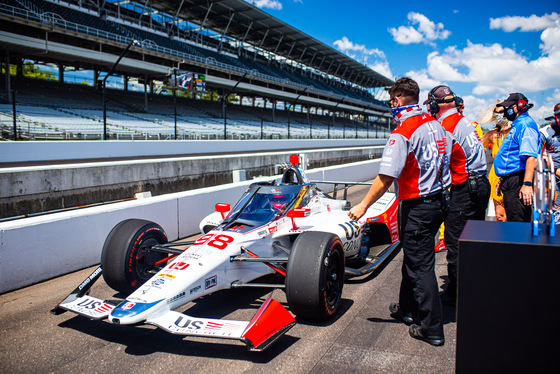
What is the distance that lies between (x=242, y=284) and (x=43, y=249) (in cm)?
282

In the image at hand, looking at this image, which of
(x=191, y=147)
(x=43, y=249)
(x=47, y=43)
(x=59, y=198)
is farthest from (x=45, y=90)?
(x=43, y=249)

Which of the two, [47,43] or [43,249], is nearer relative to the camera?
[43,249]

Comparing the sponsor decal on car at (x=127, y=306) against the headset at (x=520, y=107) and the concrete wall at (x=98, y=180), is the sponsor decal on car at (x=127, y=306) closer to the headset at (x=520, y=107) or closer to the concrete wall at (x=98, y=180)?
the headset at (x=520, y=107)

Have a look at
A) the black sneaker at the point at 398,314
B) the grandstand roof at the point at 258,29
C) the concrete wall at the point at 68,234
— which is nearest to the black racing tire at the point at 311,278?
the black sneaker at the point at 398,314

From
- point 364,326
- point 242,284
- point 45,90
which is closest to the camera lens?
point 364,326

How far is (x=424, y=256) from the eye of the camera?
11.6 feet

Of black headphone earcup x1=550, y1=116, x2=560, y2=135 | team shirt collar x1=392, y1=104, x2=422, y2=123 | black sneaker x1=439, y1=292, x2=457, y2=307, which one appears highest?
team shirt collar x1=392, y1=104, x2=422, y2=123

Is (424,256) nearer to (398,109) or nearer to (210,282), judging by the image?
(398,109)

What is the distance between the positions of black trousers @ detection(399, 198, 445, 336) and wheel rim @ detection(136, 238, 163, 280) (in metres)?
2.80

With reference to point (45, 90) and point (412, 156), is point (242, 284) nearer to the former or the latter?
point (412, 156)

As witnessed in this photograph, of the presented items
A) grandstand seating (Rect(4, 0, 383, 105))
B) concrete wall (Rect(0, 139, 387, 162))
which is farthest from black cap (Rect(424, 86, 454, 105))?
grandstand seating (Rect(4, 0, 383, 105))

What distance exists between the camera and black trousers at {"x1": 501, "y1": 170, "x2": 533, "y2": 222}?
14.5ft

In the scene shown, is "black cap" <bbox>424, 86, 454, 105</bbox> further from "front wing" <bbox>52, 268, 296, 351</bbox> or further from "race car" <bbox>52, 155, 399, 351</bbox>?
"front wing" <bbox>52, 268, 296, 351</bbox>

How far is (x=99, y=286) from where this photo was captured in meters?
5.07
